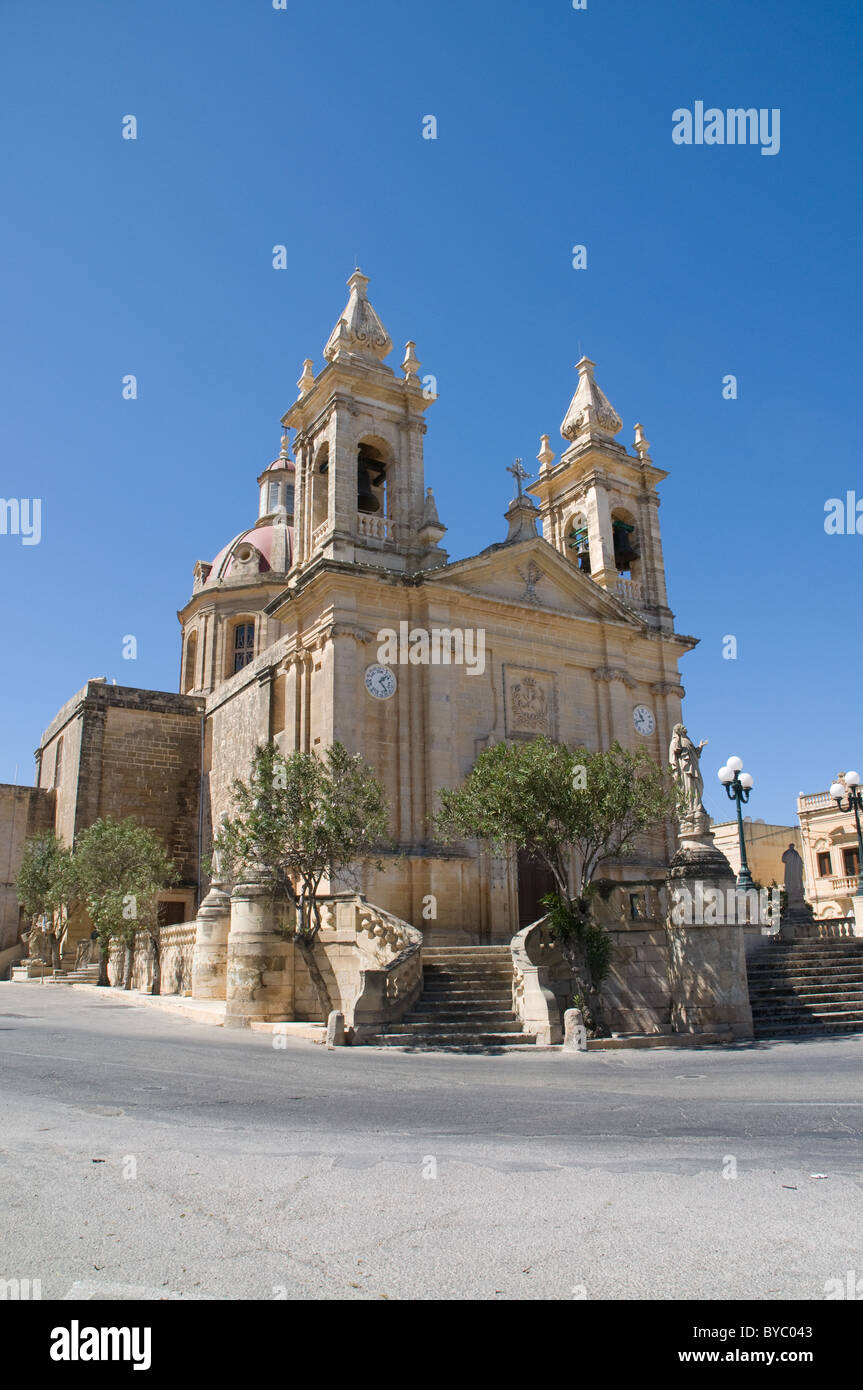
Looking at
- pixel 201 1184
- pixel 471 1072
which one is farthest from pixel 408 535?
pixel 201 1184

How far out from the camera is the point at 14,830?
3588 cm

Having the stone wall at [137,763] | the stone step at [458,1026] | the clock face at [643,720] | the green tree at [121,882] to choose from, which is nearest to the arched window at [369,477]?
the clock face at [643,720]

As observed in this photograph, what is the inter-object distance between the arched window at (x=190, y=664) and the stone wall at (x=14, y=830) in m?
7.19

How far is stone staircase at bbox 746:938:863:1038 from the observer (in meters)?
15.6

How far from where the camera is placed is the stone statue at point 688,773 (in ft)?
51.9

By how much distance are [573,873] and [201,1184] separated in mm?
18740

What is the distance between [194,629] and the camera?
40469mm

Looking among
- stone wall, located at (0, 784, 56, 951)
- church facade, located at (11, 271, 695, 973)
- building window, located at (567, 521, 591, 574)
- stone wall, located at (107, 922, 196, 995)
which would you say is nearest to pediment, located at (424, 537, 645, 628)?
church facade, located at (11, 271, 695, 973)

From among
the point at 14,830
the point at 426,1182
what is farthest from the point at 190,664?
the point at 426,1182

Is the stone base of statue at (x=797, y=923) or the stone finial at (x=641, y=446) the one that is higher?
the stone finial at (x=641, y=446)

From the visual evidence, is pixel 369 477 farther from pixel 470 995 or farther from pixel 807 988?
pixel 807 988

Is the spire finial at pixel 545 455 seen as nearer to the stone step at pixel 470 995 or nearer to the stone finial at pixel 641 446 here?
the stone finial at pixel 641 446

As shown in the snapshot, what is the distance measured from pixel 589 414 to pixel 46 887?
77.4 feet

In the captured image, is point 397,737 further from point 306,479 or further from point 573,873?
point 306,479
